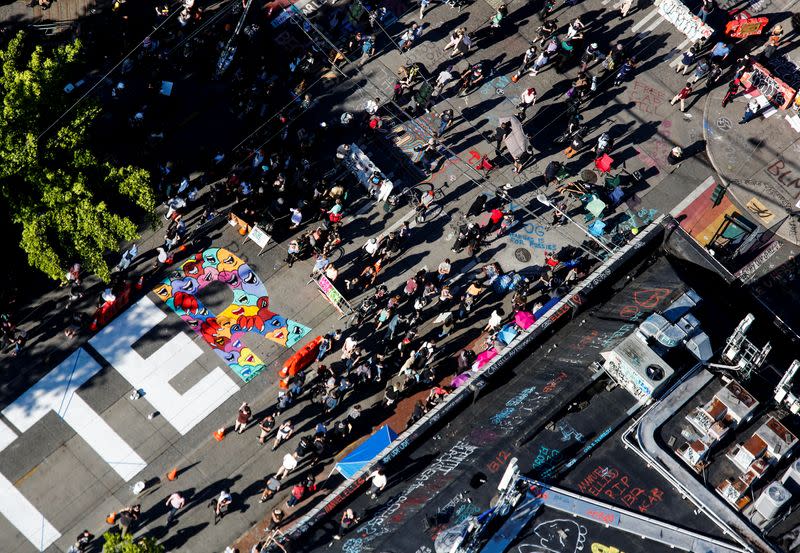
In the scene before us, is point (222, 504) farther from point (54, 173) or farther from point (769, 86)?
point (769, 86)

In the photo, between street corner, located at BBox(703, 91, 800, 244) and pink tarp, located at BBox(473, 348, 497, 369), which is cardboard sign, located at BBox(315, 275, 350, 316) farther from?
street corner, located at BBox(703, 91, 800, 244)

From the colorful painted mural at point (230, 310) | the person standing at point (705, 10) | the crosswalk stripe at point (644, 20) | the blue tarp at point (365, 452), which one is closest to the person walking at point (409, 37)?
the crosswalk stripe at point (644, 20)

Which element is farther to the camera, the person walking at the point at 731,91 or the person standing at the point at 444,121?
the person walking at the point at 731,91

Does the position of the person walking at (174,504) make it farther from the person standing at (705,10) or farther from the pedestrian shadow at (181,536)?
the person standing at (705,10)

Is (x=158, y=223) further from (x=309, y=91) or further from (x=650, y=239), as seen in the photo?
(x=650, y=239)

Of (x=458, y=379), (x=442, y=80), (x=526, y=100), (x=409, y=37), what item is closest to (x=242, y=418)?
(x=458, y=379)

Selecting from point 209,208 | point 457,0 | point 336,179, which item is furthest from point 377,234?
point 457,0
